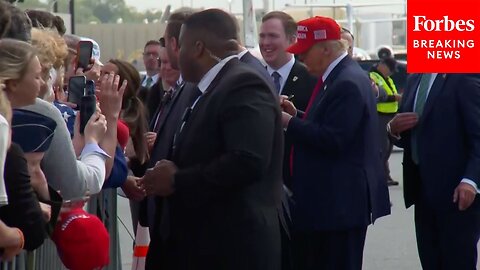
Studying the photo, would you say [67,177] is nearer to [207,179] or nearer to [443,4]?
[207,179]

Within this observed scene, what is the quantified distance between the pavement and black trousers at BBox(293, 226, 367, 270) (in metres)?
2.30

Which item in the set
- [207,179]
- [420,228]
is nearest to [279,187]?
[207,179]

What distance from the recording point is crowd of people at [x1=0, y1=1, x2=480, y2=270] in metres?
4.76

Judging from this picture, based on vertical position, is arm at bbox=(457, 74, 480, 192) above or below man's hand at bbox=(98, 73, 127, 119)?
below

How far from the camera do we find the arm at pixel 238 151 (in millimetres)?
4926

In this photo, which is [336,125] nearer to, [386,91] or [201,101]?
[201,101]

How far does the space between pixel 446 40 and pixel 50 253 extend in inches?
195

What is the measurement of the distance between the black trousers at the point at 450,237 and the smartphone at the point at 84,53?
2.09 m

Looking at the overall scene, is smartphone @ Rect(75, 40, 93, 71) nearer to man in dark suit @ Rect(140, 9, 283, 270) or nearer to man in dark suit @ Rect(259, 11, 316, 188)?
man in dark suit @ Rect(259, 11, 316, 188)

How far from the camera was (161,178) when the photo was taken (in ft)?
16.6

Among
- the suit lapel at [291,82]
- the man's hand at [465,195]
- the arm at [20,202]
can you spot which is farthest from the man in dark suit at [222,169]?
the suit lapel at [291,82]

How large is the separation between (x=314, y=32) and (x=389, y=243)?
527 centimetres

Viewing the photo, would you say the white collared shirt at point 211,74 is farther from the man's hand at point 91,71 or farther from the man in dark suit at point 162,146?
the man's hand at point 91,71

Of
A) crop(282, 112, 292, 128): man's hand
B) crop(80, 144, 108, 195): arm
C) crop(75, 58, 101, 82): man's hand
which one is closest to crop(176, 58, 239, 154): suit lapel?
crop(80, 144, 108, 195): arm
